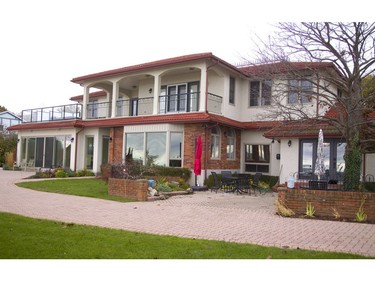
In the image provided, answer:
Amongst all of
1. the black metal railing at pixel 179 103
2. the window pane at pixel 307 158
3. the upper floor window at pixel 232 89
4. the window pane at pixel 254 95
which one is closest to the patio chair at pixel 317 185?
the window pane at pixel 307 158

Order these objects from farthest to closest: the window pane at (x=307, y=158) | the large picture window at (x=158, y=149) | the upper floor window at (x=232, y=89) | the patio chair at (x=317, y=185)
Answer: the upper floor window at (x=232, y=89) → the large picture window at (x=158, y=149) → the window pane at (x=307, y=158) → the patio chair at (x=317, y=185)

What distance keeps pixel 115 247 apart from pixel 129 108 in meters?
19.8

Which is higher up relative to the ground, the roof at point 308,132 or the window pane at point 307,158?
the roof at point 308,132

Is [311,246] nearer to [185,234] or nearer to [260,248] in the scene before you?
[260,248]

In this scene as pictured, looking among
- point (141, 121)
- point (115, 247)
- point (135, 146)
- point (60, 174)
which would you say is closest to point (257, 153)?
point (141, 121)

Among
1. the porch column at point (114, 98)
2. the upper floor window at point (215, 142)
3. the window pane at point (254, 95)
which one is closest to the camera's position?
the upper floor window at point (215, 142)

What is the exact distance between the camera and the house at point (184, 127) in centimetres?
1764

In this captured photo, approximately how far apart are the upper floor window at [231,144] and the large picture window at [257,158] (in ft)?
3.57

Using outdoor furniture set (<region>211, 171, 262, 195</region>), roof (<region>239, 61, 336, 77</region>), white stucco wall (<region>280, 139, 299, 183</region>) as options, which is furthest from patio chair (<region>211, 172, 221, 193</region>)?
roof (<region>239, 61, 336, 77</region>)

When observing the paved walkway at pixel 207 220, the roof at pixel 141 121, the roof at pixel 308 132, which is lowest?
the paved walkway at pixel 207 220

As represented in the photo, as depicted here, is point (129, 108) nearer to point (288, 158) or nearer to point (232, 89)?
point (232, 89)

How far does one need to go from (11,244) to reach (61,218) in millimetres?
3050

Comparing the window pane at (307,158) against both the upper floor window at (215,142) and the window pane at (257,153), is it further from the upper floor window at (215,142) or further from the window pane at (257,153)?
the upper floor window at (215,142)

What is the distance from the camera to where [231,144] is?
825 inches
